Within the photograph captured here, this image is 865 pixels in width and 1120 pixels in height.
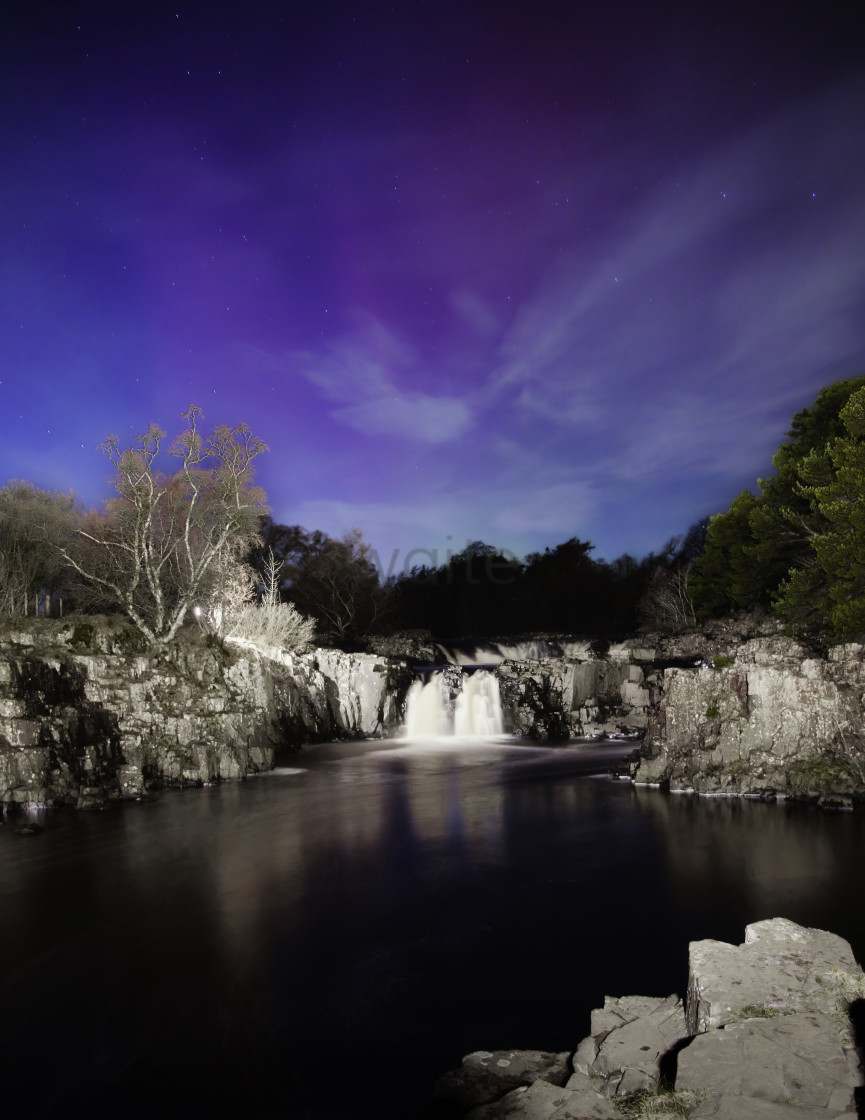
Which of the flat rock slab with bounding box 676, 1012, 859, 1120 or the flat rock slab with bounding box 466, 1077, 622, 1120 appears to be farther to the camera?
the flat rock slab with bounding box 466, 1077, 622, 1120

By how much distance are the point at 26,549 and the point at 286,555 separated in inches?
1018

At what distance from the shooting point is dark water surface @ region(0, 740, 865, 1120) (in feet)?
17.6

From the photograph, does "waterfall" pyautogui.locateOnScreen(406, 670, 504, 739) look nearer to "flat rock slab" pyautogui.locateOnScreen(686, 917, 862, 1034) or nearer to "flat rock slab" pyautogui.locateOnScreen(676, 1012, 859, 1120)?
"flat rock slab" pyautogui.locateOnScreen(686, 917, 862, 1034)

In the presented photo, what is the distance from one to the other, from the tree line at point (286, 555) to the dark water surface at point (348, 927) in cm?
737

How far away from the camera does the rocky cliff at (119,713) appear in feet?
44.8

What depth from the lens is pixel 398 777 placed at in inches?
682

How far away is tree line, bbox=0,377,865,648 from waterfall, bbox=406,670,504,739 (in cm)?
512

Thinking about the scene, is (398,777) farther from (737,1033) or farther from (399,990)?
(737,1033)

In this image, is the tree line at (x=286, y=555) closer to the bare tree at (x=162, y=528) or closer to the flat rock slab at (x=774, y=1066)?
the bare tree at (x=162, y=528)

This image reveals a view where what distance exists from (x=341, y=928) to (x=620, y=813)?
22.1 feet

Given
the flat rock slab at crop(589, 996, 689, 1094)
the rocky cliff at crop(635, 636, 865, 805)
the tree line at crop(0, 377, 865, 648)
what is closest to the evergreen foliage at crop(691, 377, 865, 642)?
the tree line at crop(0, 377, 865, 648)

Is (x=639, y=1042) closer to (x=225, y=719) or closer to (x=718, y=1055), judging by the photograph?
(x=718, y=1055)

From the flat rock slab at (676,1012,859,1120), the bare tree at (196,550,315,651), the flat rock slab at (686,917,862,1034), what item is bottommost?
the flat rock slab at (686,917,862,1034)

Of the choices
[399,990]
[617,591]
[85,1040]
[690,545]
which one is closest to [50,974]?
[85,1040]
